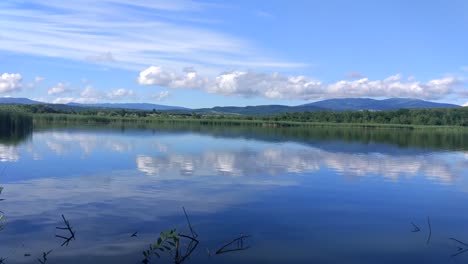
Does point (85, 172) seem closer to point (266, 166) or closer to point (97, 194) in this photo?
point (97, 194)

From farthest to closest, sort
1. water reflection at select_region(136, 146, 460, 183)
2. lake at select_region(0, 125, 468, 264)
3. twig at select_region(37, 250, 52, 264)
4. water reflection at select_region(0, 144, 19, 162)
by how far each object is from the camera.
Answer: water reflection at select_region(0, 144, 19, 162) < water reflection at select_region(136, 146, 460, 183) < lake at select_region(0, 125, 468, 264) < twig at select_region(37, 250, 52, 264)

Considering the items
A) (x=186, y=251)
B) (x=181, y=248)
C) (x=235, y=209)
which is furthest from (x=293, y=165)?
(x=186, y=251)

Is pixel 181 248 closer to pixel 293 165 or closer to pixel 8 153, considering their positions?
pixel 293 165

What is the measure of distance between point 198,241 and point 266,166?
17.8m

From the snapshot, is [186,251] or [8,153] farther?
[8,153]

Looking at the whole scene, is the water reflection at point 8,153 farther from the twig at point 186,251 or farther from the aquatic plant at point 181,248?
the twig at point 186,251

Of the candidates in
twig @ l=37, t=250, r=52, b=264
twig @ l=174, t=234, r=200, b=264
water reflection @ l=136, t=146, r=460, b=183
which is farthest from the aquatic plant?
water reflection @ l=136, t=146, r=460, b=183

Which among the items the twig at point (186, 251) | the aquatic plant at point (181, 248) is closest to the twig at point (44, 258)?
the aquatic plant at point (181, 248)

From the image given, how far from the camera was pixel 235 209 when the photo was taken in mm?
17266

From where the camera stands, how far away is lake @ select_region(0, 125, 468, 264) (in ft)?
41.0

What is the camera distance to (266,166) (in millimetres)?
30547

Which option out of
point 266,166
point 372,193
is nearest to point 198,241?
point 372,193

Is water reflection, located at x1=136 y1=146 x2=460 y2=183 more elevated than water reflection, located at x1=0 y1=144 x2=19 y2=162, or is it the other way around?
water reflection, located at x1=0 y1=144 x2=19 y2=162

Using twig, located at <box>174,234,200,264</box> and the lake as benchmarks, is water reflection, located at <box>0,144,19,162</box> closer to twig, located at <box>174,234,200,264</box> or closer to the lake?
the lake
